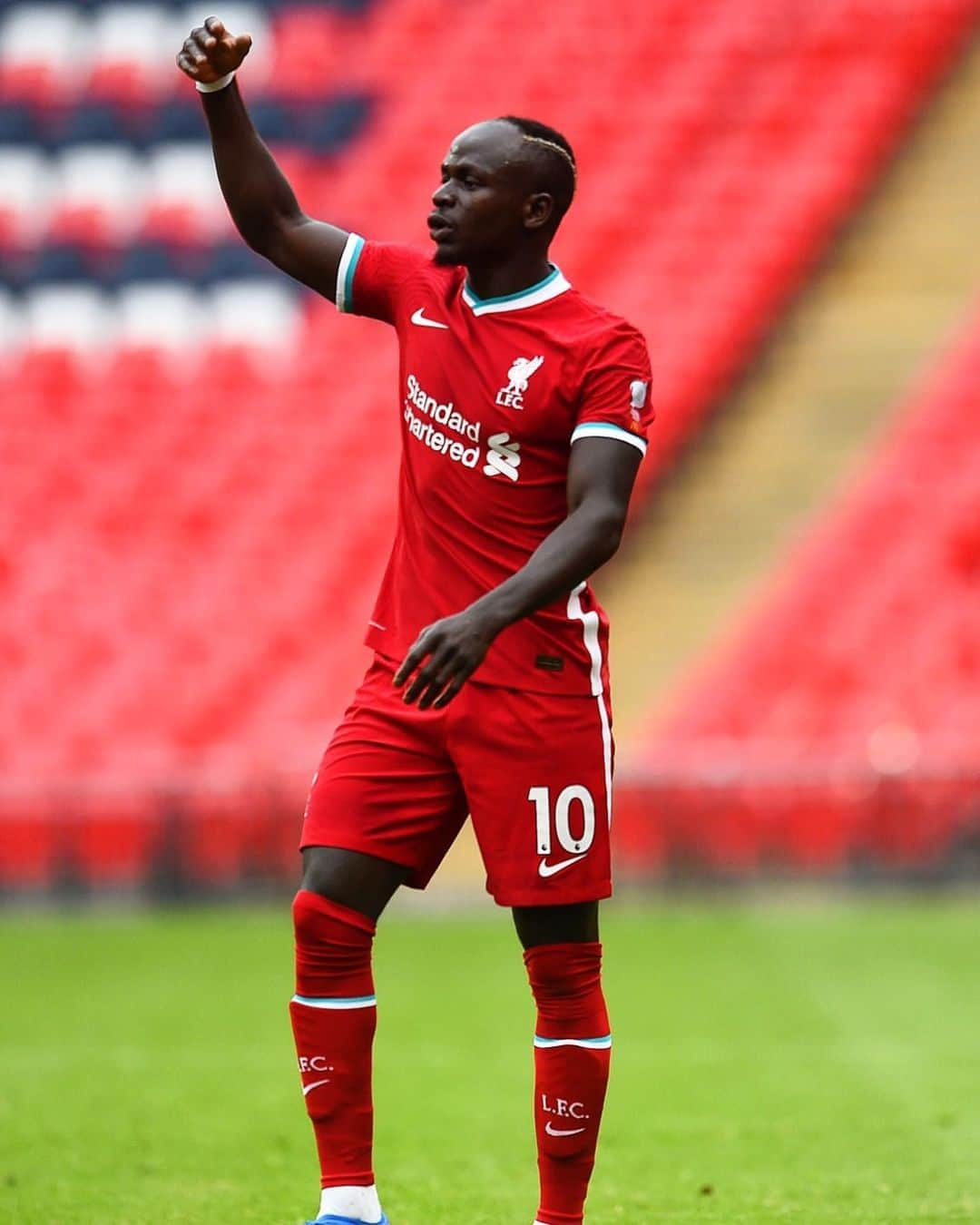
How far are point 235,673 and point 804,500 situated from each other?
3818 millimetres

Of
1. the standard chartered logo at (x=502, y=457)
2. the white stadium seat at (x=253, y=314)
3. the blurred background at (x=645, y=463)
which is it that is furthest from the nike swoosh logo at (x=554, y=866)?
the white stadium seat at (x=253, y=314)

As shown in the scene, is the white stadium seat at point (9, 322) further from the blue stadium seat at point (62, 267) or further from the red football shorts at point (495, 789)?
the red football shorts at point (495, 789)

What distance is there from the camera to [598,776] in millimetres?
4176

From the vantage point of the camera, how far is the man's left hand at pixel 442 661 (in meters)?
3.79

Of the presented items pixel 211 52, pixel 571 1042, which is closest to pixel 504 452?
pixel 211 52

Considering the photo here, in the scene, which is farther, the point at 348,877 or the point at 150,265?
the point at 150,265

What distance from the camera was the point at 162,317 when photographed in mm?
16719

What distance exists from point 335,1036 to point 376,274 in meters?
1.48

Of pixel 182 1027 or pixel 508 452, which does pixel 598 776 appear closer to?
pixel 508 452

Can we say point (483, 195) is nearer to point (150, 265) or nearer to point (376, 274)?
point (376, 274)

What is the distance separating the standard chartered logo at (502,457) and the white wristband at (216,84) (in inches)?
35.6

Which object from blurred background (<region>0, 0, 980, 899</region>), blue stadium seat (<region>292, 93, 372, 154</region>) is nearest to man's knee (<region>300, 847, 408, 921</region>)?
blurred background (<region>0, 0, 980, 899</region>)

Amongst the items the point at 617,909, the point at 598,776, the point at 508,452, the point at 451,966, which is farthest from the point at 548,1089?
the point at 617,909

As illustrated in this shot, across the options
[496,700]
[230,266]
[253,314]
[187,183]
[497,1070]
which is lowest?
[497,1070]
